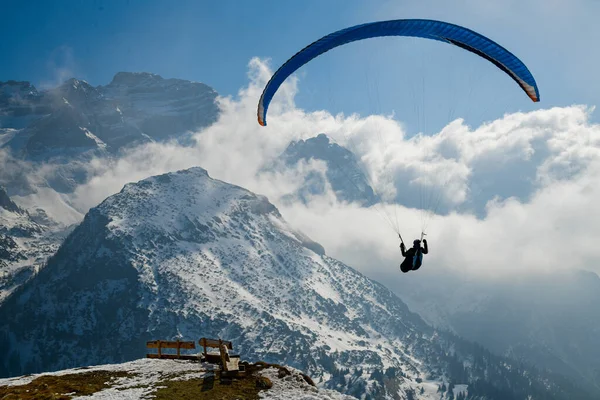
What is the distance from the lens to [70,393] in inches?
746

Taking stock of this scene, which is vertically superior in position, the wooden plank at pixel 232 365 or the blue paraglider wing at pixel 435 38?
the blue paraglider wing at pixel 435 38

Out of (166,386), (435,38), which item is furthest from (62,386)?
(435,38)

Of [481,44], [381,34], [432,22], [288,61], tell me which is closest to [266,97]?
[288,61]

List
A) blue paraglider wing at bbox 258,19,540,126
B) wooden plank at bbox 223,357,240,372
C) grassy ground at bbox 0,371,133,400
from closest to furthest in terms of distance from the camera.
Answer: grassy ground at bbox 0,371,133,400 < wooden plank at bbox 223,357,240,372 < blue paraglider wing at bbox 258,19,540,126

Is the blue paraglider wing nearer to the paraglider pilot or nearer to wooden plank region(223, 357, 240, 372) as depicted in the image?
the paraglider pilot

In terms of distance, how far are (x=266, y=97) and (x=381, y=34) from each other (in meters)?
7.81

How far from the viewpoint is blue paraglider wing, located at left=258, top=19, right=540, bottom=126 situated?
2238 centimetres

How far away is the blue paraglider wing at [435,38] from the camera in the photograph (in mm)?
22375

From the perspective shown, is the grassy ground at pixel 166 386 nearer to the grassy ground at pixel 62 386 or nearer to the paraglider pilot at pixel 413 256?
the grassy ground at pixel 62 386

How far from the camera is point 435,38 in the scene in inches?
928

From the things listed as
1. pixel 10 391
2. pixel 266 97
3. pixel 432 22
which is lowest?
pixel 10 391

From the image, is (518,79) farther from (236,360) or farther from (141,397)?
(141,397)

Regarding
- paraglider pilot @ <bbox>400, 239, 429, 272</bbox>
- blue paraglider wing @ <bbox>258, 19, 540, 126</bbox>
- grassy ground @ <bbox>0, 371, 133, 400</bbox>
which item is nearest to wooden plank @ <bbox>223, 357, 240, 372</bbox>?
grassy ground @ <bbox>0, 371, 133, 400</bbox>

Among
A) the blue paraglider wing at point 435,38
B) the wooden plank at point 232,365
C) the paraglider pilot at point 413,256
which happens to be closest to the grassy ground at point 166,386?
the wooden plank at point 232,365
